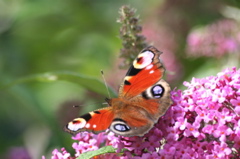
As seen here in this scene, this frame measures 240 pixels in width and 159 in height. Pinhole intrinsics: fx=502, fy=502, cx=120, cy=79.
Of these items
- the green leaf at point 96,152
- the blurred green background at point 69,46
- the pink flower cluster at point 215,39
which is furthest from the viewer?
the blurred green background at point 69,46

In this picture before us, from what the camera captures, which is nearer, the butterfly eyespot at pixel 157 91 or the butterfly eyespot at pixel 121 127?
the butterfly eyespot at pixel 121 127

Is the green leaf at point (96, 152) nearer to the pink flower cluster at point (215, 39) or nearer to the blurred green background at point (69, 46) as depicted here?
the blurred green background at point (69, 46)

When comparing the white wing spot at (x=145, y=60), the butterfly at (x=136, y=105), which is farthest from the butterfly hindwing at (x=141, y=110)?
the white wing spot at (x=145, y=60)

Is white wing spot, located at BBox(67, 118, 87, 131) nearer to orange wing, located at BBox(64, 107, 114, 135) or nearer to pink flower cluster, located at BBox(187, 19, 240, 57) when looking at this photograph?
orange wing, located at BBox(64, 107, 114, 135)

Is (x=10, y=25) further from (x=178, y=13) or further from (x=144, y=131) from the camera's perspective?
(x=144, y=131)

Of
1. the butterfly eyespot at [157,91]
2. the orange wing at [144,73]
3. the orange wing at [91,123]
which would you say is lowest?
the orange wing at [91,123]

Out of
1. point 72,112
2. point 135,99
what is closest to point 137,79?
point 135,99

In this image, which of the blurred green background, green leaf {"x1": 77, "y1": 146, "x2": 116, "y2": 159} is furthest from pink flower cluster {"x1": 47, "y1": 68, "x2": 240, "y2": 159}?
the blurred green background
